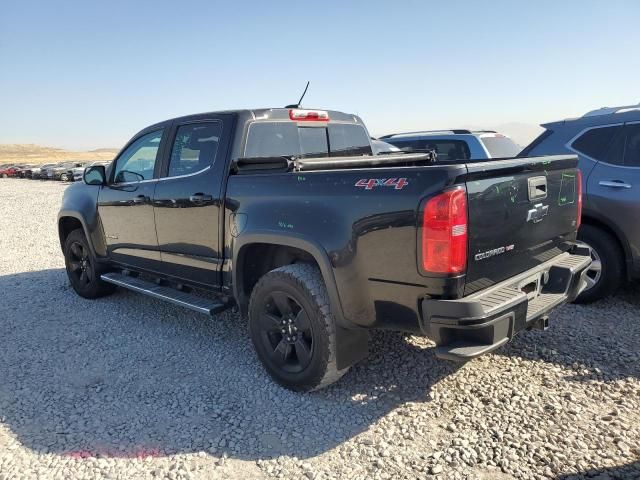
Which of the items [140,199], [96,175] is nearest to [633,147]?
[140,199]

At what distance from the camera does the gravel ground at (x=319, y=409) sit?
2.65 m

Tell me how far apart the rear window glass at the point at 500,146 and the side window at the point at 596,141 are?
2.19 meters

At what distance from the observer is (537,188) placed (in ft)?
10.0

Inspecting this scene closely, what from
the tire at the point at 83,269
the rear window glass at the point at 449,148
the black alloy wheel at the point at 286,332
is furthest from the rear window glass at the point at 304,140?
the tire at the point at 83,269

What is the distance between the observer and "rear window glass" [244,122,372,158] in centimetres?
390

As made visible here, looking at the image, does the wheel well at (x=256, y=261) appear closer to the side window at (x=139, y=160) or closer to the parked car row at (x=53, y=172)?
the side window at (x=139, y=160)

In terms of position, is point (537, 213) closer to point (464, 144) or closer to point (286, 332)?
point (286, 332)

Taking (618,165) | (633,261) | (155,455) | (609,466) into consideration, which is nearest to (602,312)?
(633,261)

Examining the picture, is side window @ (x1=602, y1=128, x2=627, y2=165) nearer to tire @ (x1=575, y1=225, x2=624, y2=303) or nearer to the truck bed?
tire @ (x1=575, y1=225, x2=624, y2=303)

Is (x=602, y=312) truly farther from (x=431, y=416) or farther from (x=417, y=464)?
(x=417, y=464)

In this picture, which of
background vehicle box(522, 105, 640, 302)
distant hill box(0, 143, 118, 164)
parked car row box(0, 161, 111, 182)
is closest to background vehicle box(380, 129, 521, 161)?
background vehicle box(522, 105, 640, 302)

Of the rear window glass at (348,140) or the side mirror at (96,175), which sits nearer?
the rear window glass at (348,140)

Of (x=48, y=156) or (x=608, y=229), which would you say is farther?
(x=48, y=156)

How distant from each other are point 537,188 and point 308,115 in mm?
2092
